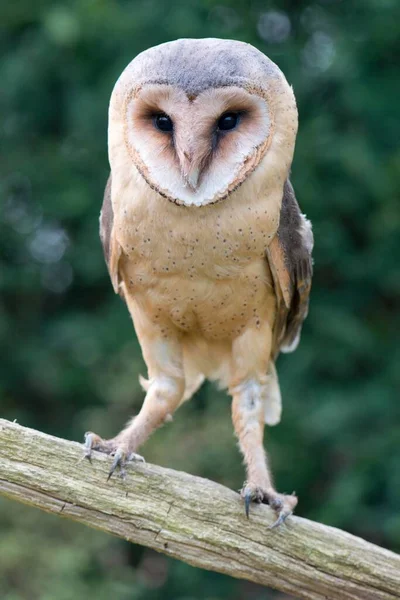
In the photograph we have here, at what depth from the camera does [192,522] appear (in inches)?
119

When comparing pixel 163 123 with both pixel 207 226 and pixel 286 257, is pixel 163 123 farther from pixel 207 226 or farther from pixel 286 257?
pixel 286 257

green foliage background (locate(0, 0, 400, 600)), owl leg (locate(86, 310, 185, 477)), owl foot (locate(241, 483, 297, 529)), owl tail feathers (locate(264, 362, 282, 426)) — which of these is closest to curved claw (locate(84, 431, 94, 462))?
owl leg (locate(86, 310, 185, 477))

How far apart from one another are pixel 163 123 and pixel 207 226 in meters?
0.36

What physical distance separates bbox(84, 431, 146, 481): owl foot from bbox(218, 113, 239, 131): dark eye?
3.58ft

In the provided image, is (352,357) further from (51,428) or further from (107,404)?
(51,428)

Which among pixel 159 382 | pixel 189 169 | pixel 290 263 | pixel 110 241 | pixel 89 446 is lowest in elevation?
pixel 89 446

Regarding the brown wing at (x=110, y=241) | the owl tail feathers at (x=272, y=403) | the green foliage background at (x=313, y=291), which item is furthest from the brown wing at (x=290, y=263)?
the green foliage background at (x=313, y=291)

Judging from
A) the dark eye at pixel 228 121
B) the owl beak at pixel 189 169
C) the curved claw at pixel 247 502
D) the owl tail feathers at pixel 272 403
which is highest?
the dark eye at pixel 228 121

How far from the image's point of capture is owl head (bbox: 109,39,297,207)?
2.71 m

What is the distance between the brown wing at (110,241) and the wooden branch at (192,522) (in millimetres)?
A: 671

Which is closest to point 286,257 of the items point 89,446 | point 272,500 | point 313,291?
point 272,500

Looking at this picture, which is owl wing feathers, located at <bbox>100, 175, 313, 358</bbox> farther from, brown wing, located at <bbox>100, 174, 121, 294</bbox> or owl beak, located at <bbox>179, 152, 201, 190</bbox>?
owl beak, located at <bbox>179, 152, 201, 190</bbox>

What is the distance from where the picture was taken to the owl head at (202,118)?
271 centimetres

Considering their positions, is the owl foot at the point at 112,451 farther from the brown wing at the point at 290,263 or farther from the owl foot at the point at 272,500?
the brown wing at the point at 290,263
